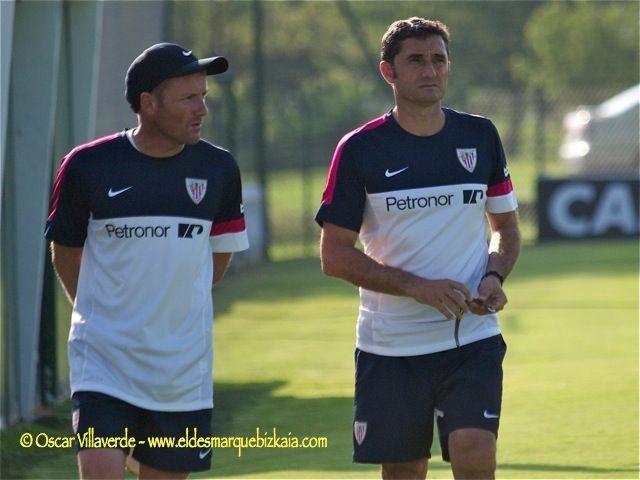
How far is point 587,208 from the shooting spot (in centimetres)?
2206

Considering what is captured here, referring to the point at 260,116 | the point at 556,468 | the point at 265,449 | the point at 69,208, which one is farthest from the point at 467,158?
the point at 260,116

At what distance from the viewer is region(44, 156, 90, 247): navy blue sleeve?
5.26 metres

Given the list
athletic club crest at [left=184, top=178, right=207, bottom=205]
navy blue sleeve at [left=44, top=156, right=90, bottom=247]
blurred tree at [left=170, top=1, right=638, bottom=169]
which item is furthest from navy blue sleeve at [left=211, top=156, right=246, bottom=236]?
blurred tree at [left=170, top=1, right=638, bottom=169]

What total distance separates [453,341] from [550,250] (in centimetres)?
1585

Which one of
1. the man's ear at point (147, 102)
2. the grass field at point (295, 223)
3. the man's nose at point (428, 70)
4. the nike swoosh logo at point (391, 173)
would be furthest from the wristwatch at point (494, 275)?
the grass field at point (295, 223)

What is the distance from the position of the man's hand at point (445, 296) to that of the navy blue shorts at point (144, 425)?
3.04 feet

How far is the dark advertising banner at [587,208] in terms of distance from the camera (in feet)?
71.8

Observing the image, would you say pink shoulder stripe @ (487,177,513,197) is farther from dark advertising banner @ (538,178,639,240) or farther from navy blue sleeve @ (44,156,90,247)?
dark advertising banner @ (538,178,639,240)

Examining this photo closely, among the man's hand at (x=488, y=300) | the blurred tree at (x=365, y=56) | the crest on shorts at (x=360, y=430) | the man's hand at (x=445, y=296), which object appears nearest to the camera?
the man's hand at (x=445, y=296)

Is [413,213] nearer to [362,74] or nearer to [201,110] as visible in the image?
[201,110]

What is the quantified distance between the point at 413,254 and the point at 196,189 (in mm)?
919

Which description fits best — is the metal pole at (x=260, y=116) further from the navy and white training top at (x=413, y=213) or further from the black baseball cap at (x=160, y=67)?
the black baseball cap at (x=160, y=67)

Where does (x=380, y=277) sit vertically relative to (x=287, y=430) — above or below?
above

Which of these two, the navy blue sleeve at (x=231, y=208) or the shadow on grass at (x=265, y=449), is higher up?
the navy blue sleeve at (x=231, y=208)
